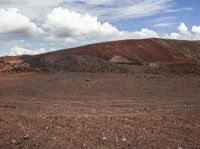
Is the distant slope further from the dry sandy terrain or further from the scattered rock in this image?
the scattered rock

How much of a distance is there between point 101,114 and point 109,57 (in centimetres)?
1413

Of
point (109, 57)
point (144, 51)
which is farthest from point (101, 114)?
point (144, 51)

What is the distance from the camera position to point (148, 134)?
7.95 metres

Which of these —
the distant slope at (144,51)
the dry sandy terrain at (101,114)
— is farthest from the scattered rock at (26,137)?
the distant slope at (144,51)

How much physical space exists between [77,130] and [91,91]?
26.3 ft

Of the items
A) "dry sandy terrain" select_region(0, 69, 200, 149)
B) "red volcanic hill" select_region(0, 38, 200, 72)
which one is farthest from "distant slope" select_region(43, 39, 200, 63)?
"dry sandy terrain" select_region(0, 69, 200, 149)

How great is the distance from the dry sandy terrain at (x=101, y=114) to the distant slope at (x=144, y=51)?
6595 millimetres

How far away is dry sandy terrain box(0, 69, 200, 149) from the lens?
7.66m

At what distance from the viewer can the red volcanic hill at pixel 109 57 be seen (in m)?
21.2

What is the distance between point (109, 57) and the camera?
24094 mm

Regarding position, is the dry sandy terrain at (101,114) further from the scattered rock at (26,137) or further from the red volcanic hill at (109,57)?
the red volcanic hill at (109,57)

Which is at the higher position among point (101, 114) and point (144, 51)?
point (144, 51)

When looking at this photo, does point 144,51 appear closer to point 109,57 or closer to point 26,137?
point 109,57

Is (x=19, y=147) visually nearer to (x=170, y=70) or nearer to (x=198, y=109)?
(x=198, y=109)
